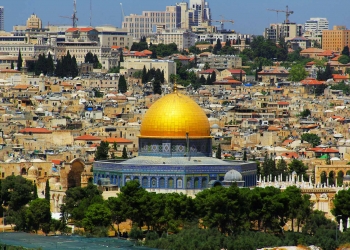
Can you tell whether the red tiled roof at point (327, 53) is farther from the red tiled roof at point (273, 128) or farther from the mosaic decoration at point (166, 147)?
the mosaic decoration at point (166, 147)

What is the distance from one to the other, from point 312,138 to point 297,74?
54373 mm

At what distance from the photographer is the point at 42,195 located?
2933 inches

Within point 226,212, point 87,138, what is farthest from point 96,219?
point 87,138

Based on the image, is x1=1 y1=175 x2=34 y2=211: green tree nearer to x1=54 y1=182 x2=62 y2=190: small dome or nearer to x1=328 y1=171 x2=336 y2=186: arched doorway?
x1=54 y1=182 x2=62 y2=190: small dome

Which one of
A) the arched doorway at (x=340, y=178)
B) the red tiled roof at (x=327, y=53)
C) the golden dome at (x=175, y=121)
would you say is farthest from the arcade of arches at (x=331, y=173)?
the red tiled roof at (x=327, y=53)

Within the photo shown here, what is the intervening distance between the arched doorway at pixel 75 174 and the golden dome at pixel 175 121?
471cm

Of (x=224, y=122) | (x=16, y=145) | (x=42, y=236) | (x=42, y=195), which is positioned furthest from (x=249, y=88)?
(x=42, y=236)

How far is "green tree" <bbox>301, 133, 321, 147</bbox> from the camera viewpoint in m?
109

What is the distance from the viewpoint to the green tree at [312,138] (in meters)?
109

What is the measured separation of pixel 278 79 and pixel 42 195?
296ft

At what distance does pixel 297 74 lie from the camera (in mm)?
164000

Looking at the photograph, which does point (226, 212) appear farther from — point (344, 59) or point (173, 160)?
point (344, 59)

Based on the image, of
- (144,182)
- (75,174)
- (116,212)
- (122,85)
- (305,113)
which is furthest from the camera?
(122,85)

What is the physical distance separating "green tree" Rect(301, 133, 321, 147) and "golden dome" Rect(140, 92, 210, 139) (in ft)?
117
